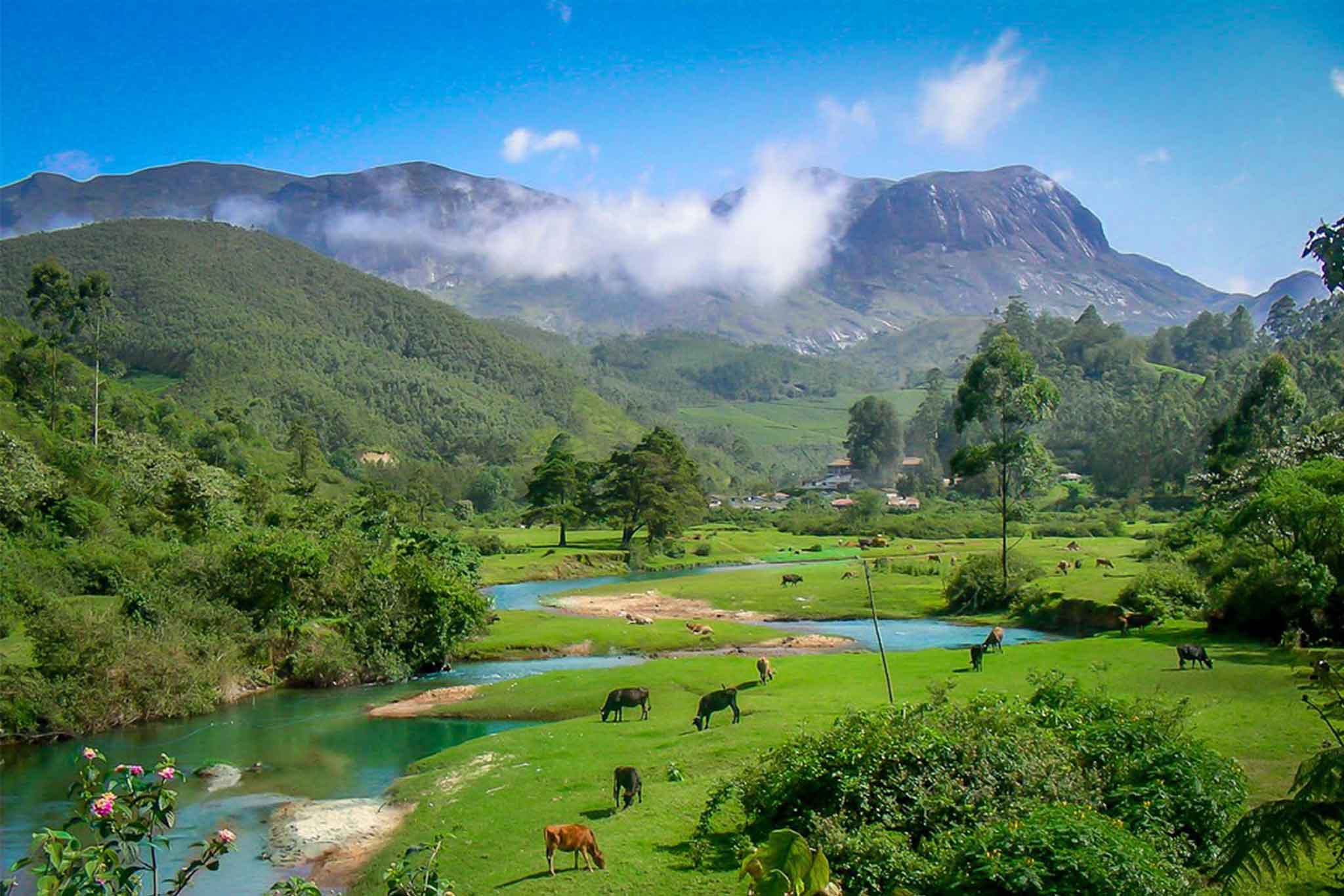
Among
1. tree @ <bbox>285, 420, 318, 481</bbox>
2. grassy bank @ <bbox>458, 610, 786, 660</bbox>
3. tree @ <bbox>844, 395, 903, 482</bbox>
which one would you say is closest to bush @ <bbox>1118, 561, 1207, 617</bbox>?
grassy bank @ <bbox>458, 610, 786, 660</bbox>

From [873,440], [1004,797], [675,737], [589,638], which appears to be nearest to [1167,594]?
[589,638]

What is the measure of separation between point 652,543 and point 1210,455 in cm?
4897

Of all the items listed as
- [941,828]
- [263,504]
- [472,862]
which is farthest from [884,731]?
[263,504]

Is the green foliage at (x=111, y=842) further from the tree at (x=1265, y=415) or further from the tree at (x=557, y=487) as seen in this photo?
the tree at (x=557, y=487)

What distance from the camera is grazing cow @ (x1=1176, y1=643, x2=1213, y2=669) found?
28.4m

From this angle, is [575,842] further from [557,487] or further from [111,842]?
[557,487]

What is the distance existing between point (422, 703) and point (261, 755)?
7.81m

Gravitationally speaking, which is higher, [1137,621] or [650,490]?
[650,490]

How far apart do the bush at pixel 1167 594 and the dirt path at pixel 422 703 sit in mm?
28879

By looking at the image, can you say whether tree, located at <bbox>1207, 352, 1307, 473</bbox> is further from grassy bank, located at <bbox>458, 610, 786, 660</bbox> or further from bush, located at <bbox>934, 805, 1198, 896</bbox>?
bush, located at <bbox>934, 805, 1198, 896</bbox>

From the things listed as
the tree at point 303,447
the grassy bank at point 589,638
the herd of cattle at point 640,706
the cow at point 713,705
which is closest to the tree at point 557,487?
the tree at point 303,447

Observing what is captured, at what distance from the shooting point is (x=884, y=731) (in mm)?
14156

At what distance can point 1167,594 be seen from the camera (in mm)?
44250

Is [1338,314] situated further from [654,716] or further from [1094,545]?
[654,716]
